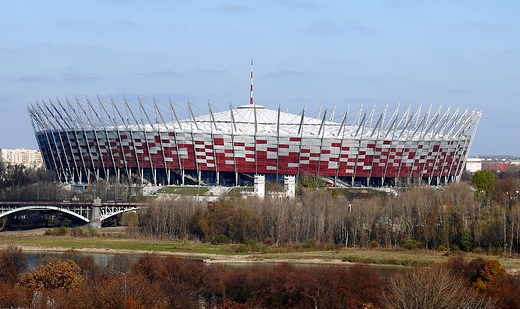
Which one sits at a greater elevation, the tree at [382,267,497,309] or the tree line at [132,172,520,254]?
the tree line at [132,172,520,254]

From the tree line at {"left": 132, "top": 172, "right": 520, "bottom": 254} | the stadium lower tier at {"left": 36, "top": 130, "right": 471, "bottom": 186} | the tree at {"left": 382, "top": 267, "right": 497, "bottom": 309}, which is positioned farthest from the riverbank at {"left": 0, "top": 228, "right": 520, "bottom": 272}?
the stadium lower tier at {"left": 36, "top": 130, "right": 471, "bottom": 186}

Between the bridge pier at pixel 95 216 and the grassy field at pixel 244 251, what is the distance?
5.67 metres

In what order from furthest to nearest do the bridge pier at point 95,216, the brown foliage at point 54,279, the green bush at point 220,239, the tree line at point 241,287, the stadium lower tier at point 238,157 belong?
the stadium lower tier at point 238,157 → the bridge pier at point 95,216 → the green bush at point 220,239 → the brown foliage at point 54,279 → the tree line at point 241,287

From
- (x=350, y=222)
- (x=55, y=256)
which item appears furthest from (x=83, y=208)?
(x=350, y=222)

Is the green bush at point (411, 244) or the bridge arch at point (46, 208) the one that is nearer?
the green bush at point (411, 244)

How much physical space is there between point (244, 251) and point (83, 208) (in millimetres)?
16788

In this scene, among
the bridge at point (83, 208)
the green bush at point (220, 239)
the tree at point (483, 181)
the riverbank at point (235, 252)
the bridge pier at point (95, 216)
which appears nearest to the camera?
the riverbank at point (235, 252)

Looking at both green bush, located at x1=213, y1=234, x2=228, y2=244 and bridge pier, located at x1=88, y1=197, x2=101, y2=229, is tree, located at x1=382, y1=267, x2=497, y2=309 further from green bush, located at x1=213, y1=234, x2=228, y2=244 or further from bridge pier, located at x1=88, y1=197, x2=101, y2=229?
bridge pier, located at x1=88, y1=197, x2=101, y2=229

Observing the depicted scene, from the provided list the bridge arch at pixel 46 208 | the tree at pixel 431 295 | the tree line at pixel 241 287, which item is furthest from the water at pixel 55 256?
the tree at pixel 431 295

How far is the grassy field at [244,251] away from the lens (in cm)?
4684

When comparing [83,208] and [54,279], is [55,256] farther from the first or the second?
[83,208]

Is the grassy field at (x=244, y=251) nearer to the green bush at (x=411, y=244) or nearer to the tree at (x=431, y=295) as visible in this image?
the green bush at (x=411, y=244)

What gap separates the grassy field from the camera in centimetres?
4684

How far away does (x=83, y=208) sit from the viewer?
63312 mm
